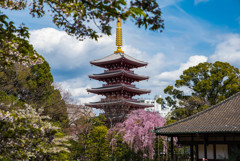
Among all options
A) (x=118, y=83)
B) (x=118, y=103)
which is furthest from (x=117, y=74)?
(x=118, y=103)

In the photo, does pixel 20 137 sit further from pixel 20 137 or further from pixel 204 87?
pixel 204 87

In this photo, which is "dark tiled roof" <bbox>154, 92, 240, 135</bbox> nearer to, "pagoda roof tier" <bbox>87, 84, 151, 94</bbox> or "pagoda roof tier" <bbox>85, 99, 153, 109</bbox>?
"pagoda roof tier" <bbox>85, 99, 153, 109</bbox>

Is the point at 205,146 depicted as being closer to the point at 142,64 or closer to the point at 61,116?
the point at 61,116

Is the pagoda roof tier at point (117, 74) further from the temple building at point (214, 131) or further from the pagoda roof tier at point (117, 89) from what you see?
the temple building at point (214, 131)

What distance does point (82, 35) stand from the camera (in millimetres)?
5617

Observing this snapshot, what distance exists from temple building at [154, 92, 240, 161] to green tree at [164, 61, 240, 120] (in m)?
14.2

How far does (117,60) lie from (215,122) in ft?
69.2

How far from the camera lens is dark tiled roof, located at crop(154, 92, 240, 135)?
51.3 ft

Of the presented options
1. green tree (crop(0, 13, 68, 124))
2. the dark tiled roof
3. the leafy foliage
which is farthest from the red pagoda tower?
the leafy foliage

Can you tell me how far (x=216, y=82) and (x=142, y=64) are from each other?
10104 millimetres

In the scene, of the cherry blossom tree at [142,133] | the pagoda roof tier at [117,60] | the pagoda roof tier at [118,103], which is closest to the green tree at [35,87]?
the cherry blossom tree at [142,133]

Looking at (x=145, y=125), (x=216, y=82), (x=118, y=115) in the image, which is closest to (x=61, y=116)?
(x=118, y=115)

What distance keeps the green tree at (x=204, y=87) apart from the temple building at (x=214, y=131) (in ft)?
46.6

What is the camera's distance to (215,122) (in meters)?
16.5
